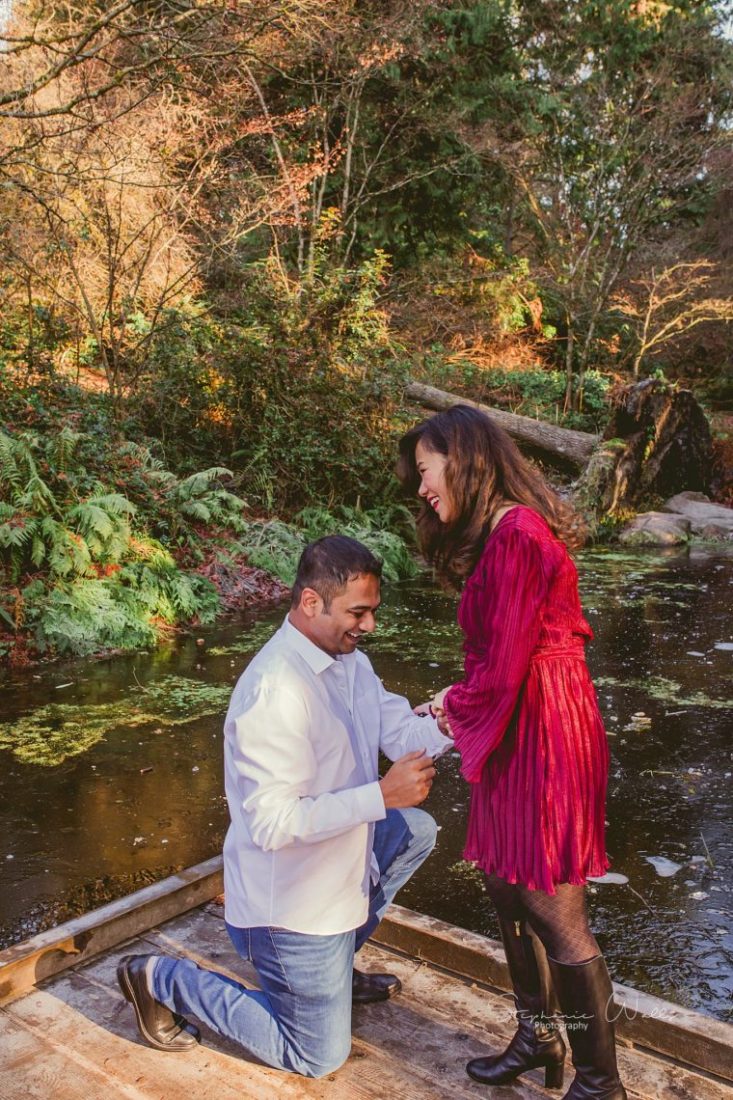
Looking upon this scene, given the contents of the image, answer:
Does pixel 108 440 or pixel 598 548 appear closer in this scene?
pixel 108 440

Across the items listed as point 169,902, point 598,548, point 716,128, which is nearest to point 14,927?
point 169,902

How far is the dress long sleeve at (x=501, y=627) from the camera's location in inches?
88.9

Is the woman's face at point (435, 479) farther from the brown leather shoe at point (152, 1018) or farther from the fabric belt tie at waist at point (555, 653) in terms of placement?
the brown leather shoe at point (152, 1018)

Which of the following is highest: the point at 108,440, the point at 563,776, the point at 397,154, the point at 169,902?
the point at 397,154

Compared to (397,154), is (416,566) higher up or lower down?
lower down

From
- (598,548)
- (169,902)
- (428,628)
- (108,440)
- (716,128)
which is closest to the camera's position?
(169,902)

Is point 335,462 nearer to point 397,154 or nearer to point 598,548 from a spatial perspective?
point 598,548

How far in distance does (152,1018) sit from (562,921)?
118 cm

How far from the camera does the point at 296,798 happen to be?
92.1 inches

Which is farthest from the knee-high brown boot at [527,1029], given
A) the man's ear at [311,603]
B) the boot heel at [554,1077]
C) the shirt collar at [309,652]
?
the man's ear at [311,603]

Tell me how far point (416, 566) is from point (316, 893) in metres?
10.7

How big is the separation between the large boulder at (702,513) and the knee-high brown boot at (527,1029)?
14.9 metres

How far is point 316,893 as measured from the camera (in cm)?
243

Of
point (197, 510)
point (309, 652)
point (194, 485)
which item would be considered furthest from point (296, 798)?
point (194, 485)
